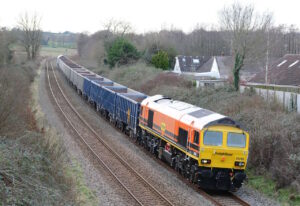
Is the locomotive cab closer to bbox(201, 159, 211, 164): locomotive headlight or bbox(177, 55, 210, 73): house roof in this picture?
bbox(201, 159, 211, 164): locomotive headlight

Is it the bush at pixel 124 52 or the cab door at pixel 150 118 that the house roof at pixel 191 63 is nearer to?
the bush at pixel 124 52

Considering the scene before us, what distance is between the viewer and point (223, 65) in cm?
5516

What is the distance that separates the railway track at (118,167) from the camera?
14.2 m

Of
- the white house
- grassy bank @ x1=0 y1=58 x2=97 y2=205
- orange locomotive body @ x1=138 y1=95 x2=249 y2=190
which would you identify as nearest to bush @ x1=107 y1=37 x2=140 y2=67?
the white house

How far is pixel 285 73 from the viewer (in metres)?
28.5

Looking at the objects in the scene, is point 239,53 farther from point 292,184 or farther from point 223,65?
point 223,65

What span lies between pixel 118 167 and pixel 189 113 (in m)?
4.29

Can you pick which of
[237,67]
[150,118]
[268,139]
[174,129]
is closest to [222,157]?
[174,129]

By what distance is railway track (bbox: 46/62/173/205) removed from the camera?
14.2 m

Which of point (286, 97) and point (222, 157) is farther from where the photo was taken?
point (286, 97)

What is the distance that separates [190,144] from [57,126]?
44.7 feet

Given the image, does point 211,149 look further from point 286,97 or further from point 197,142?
point 286,97

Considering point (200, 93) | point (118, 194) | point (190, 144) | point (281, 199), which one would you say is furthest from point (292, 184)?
point (200, 93)

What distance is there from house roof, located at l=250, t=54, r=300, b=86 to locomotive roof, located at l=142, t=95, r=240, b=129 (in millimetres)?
10773
